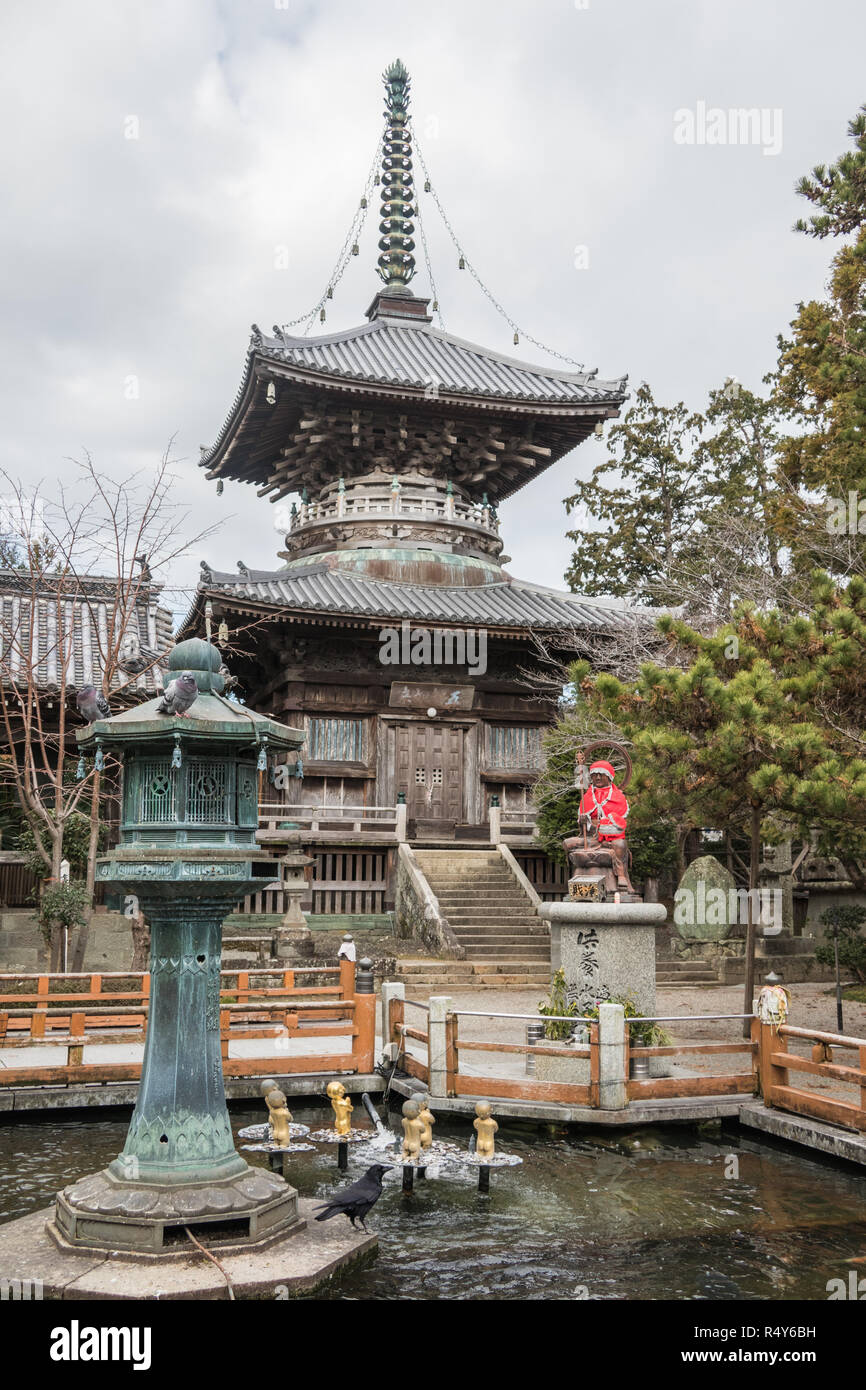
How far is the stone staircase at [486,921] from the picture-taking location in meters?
19.4

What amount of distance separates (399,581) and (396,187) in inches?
568

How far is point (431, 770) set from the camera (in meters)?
26.3

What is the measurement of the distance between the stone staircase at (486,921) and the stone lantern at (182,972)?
1152 centimetres

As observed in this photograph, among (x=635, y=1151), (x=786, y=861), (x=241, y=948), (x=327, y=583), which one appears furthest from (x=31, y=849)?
(x=786, y=861)

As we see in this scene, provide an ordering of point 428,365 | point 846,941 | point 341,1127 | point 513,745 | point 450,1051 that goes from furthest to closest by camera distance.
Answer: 1. point 428,365
2. point 513,745
3. point 846,941
4. point 450,1051
5. point 341,1127

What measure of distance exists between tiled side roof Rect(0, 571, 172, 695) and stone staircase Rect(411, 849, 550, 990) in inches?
275

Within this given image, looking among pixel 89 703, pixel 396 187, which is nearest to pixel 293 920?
pixel 89 703

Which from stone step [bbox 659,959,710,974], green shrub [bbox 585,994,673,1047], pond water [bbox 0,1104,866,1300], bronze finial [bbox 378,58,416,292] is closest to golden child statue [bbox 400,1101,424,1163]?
pond water [bbox 0,1104,866,1300]

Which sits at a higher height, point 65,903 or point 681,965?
point 65,903

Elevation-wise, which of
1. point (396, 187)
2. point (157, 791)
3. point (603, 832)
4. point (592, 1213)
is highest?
point (396, 187)

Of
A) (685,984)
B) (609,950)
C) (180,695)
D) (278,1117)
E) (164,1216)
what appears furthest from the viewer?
(685,984)

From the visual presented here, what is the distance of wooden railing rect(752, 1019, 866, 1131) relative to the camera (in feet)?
33.1

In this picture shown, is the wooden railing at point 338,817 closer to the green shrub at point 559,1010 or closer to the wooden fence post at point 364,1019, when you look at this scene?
the wooden fence post at point 364,1019

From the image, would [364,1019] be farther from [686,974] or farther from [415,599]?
[415,599]
